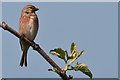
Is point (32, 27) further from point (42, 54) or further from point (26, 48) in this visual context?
point (42, 54)

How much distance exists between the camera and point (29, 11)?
4.52 meters

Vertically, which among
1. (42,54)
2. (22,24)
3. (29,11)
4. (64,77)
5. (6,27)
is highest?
(29,11)

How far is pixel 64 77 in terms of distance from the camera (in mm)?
990

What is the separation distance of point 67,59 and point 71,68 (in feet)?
0.17

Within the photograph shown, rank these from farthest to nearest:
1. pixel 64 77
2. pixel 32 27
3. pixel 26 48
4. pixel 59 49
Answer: pixel 26 48 < pixel 32 27 < pixel 59 49 < pixel 64 77

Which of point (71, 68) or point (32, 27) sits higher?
point (32, 27)

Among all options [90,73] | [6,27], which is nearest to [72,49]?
[90,73]

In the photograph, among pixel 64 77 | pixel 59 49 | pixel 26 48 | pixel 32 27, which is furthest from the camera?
pixel 26 48

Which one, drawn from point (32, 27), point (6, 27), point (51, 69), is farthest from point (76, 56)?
point (32, 27)

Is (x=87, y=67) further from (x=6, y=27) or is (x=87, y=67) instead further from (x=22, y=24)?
(x=22, y=24)

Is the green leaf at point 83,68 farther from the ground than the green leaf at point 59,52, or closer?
closer

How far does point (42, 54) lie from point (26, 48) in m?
3.64

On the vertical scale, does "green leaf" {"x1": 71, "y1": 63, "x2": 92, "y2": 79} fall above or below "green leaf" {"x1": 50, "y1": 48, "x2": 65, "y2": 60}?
below

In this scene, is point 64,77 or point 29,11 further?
point 29,11
